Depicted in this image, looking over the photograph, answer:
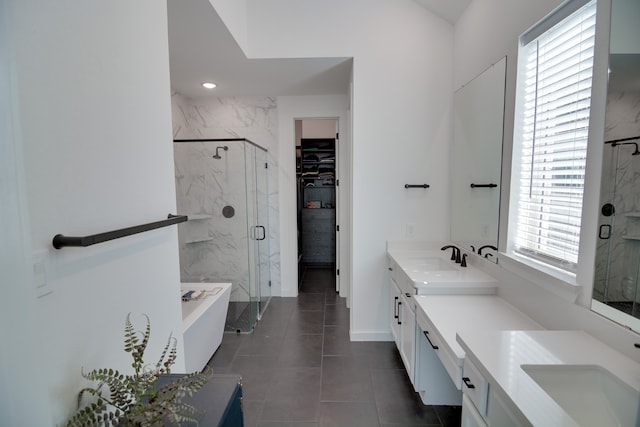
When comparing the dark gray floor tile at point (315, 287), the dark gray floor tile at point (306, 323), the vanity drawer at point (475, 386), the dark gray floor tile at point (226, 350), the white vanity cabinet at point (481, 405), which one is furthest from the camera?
the dark gray floor tile at point (315, 287)

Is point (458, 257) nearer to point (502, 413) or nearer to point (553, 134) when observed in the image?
point (553, 134)

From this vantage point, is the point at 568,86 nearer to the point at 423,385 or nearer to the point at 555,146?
the point at 555,146

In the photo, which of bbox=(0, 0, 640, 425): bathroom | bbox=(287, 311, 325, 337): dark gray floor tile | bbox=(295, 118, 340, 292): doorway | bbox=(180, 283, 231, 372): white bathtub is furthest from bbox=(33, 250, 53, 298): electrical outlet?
bbox=(295, 118, 340, 292): doorway

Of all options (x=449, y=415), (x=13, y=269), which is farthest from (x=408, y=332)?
(x=13, y=269)

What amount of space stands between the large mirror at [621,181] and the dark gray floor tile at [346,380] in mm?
1620

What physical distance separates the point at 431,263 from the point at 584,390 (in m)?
1.62

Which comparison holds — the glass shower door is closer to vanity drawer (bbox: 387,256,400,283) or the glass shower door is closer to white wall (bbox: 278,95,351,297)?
white wall (bbox: 278,95,351,297)

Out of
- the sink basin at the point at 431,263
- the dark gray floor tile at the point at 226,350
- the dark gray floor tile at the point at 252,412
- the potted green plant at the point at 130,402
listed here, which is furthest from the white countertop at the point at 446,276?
the dark gray floor tile at the point at 226,350

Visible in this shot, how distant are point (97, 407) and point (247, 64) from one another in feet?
9.27

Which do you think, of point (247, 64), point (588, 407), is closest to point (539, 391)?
point (588, 407)

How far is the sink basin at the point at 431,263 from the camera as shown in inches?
96.8

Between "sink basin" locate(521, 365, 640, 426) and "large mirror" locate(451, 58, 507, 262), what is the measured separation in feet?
3.44

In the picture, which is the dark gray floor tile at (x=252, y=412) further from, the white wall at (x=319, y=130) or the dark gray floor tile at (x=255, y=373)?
the white wall at (x=319, y=130)

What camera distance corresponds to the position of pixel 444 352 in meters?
1.46
